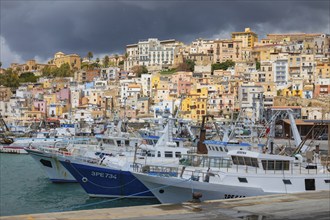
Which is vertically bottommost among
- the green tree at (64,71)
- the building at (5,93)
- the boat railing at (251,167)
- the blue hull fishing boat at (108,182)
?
the blue hull fishing boat at (108,182)

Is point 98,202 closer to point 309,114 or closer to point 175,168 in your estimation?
point 175,168

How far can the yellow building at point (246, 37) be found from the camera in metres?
148

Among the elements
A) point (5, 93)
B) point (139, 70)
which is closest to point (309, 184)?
point (5, 93)

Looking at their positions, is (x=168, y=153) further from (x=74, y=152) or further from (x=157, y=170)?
(x=74, y=152)

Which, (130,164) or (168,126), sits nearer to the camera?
(130,164)

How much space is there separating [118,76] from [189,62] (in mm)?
19232

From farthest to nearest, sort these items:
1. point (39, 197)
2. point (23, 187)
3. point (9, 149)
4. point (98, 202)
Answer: point (9, 149)
point (23, 187)
point (39, 197)
point (98, 202)

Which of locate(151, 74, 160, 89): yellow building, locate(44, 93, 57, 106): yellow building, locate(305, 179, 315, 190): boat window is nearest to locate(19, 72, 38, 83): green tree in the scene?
locate(44, 93, 57, 106): yellow building

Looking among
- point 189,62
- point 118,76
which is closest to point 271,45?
point 189,62

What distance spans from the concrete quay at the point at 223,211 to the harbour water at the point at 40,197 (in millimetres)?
13165

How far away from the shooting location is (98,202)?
95.3ft

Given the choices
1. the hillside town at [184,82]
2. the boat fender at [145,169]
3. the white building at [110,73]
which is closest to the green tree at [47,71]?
the hillside town at [184,82]

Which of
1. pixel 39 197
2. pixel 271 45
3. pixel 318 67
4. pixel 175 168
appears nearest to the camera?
pixel 175 168

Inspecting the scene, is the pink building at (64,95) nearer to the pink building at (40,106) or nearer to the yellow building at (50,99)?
the yellow building at (50,99)
